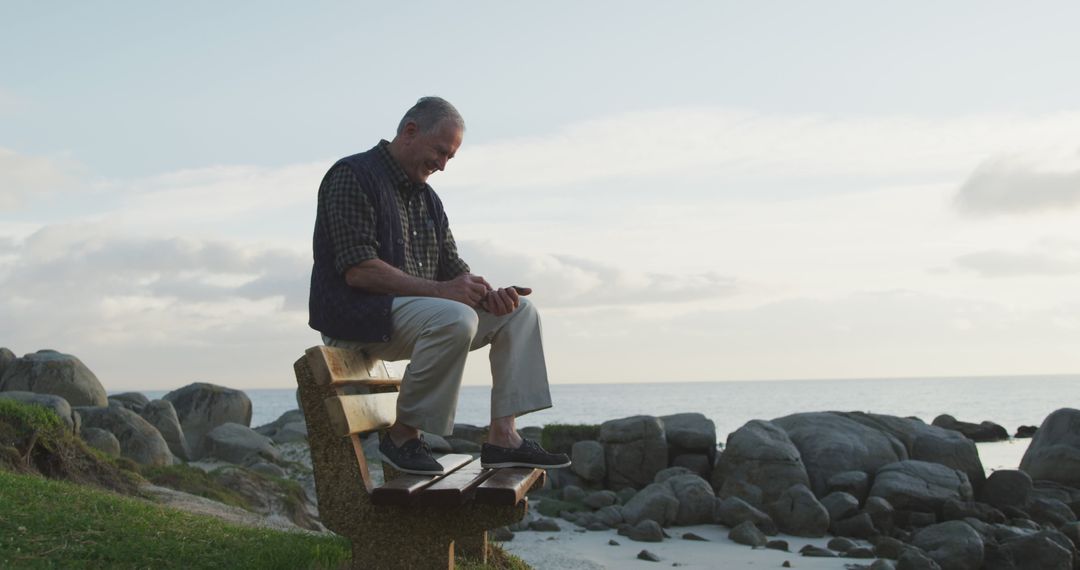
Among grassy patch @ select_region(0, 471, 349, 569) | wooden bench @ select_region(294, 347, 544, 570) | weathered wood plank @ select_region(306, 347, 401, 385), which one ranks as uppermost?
weathered wood plank @ select_region(306, 347, 401, 385)

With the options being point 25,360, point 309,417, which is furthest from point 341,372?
point 25,360

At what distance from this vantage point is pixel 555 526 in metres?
12.8

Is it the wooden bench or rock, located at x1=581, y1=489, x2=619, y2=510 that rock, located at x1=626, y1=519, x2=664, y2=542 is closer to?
rock, located at x1=581, y1=489, x2=619, y2=510

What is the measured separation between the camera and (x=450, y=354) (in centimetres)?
457

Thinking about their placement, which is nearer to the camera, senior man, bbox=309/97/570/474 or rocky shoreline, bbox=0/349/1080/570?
senior man, bbox=309/97/570/474

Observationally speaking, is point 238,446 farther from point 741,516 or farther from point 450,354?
point 450,354

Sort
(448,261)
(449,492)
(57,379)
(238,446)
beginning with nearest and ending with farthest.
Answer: (449,492)
(448,261)
(238,446)
(57,379)

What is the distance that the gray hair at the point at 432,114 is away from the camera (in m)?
5.03

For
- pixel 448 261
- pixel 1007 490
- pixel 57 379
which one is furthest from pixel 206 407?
pixel 448 261

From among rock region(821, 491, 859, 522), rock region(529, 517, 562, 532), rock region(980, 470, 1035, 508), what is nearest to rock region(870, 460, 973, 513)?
rock region(980, 470, 1035, 508)

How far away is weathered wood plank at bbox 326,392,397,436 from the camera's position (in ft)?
14.0

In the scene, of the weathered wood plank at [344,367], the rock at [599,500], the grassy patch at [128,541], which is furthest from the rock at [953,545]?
the weathered wood plank at [344,367]

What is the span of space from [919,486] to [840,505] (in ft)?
6.07

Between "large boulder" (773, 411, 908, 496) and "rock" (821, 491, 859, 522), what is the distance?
1602 mm
